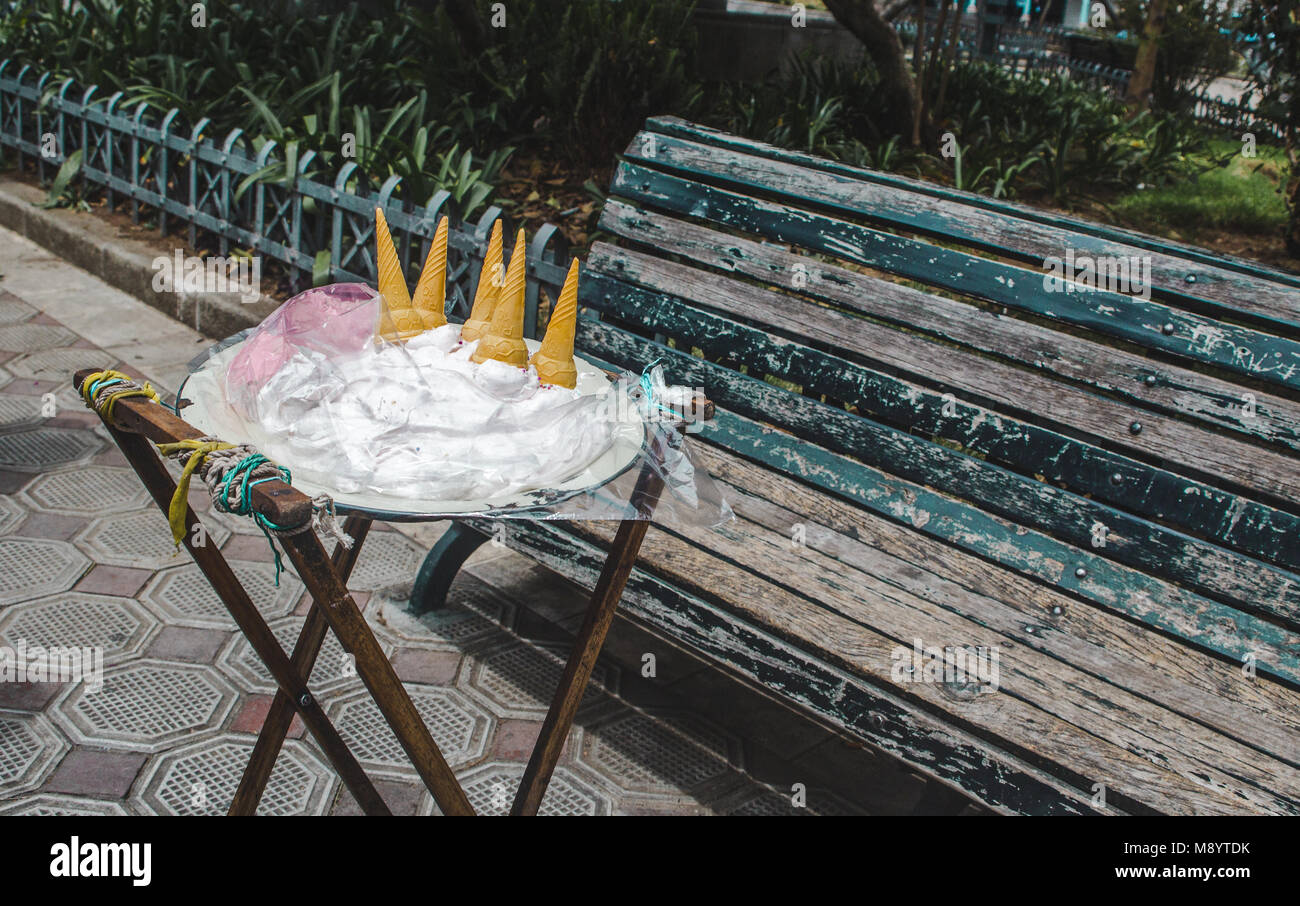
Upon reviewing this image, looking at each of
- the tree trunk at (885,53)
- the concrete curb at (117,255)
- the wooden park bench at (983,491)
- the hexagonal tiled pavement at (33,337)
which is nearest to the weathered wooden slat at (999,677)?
the wooden park bench at (983,491)

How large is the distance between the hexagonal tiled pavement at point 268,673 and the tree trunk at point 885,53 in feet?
18.3

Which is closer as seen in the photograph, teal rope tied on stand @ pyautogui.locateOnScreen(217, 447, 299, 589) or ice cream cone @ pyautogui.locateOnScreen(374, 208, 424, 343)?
teal rope tied on stand @ pyautogui.locateOnScreen(217, 447, 299, 589)

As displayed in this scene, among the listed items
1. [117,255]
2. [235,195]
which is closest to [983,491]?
[235,195]

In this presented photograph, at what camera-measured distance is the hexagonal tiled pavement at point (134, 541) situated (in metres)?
3.33

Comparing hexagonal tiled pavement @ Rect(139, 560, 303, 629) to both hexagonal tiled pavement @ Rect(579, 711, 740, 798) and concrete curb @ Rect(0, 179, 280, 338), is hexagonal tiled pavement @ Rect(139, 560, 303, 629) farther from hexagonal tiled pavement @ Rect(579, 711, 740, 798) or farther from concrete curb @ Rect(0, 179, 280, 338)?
concrete curb @ Rect(0, 179, 280, 338)

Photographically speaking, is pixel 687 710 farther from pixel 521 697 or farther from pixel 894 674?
pixel 894 674

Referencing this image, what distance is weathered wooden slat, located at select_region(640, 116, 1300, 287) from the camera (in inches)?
90.9

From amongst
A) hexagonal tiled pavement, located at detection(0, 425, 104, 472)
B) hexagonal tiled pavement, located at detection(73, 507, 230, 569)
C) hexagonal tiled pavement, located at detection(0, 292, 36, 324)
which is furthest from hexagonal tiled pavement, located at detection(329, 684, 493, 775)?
hexagonal tiled pavement, located at detection(0, 292, 36, 324)

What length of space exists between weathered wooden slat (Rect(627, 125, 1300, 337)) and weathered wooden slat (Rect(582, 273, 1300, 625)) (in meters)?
0.35

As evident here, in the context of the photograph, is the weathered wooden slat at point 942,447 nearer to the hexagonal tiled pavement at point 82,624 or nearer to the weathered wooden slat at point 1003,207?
the weathered wooden slat at point 1003,207

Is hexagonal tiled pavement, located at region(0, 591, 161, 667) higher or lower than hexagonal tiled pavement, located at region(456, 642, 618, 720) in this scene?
higher

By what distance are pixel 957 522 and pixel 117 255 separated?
4.74 meters

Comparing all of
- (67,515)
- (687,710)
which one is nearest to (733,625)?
(687,710)

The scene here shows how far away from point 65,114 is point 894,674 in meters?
6.34
